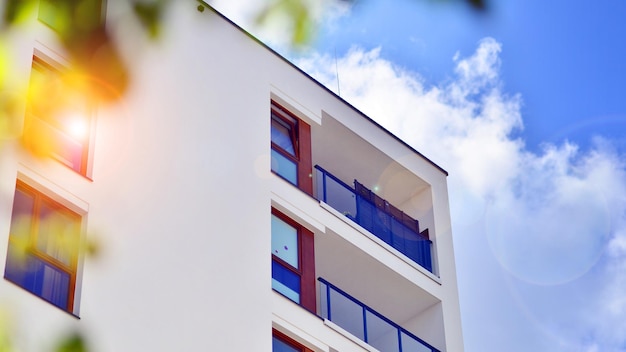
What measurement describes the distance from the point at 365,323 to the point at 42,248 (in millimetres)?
7005

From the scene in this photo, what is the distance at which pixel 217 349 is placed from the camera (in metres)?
16.9

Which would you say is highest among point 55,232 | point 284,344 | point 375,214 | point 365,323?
point 375,214

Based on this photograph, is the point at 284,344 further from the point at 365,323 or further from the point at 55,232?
the point at 55,232

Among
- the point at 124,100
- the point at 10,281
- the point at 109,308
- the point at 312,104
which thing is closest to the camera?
the point at 10,281

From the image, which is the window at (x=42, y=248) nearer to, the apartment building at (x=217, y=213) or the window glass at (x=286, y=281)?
the apartment building at (x=217, y=213)

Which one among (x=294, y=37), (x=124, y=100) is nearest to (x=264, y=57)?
(x=124, y=100)

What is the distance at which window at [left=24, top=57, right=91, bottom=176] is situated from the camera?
16.7m

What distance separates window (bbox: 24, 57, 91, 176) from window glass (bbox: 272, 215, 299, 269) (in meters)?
4.12

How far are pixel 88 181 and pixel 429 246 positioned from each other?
9.16 meters

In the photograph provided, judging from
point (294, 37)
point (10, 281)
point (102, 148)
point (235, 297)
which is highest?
point (102, 148)

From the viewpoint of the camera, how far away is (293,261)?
20125 millimetres

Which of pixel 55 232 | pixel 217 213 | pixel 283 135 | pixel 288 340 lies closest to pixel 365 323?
pixel 288 340

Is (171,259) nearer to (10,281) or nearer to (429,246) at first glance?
(10,281)

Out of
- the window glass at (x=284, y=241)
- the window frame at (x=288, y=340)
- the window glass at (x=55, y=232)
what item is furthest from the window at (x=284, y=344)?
the window glass at (x=55, y=232)
